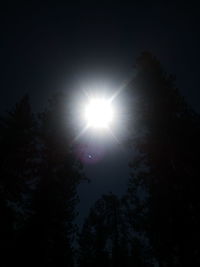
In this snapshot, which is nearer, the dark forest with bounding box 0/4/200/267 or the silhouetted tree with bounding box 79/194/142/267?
the dark forest with bounding box 0/4/200/267

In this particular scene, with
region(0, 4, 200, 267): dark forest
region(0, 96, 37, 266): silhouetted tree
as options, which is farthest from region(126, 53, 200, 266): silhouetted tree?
region(0, 96, 37, 266): silhouetted tree

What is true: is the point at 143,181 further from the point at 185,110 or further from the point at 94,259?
the point at 94,259

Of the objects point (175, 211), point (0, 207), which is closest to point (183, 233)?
point (175, 211)

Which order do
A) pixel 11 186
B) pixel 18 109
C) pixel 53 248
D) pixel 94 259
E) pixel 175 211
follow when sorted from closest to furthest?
1. pixel 175 211
2. pixel 11 186
3. pixel 53 248
4. pixel 18 109
5. pixel 94 259

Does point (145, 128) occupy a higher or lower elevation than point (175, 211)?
higher

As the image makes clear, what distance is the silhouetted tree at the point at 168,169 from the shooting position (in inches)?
385

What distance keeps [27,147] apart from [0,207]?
14.4 feet

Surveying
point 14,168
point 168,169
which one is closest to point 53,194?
point 14,168

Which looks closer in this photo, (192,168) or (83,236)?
(192,168)

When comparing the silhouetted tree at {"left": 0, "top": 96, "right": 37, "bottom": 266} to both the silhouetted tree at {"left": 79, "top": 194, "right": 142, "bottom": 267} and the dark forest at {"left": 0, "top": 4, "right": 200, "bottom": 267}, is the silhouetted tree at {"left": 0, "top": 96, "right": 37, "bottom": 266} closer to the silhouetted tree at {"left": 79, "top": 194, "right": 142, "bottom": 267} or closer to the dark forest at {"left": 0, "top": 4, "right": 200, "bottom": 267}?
the dark forest at {"left": 0, "top": 4, "right": 200, "bottom": 267}

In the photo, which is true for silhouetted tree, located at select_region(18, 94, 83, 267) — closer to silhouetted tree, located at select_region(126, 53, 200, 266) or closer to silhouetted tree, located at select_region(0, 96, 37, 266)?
silhouetted tree, located at select_region(0, 96, 37, 266)

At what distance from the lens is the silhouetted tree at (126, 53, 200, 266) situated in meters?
9.77

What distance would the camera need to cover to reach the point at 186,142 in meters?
11.2

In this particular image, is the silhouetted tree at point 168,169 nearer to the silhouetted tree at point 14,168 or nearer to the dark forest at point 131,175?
the dark forest at point 131,175
